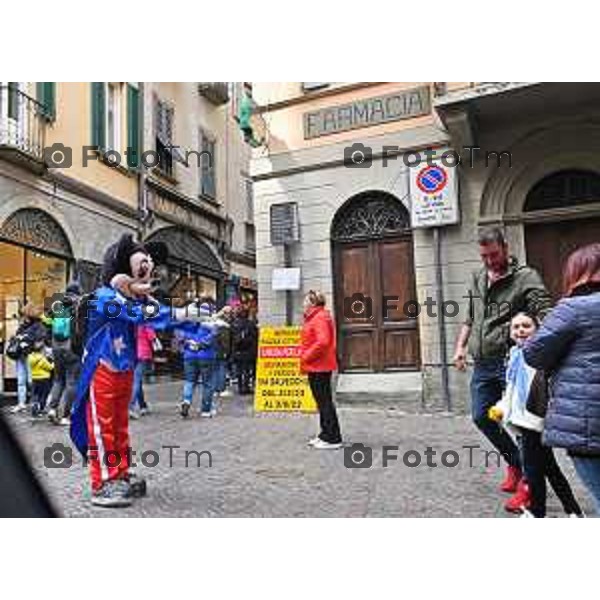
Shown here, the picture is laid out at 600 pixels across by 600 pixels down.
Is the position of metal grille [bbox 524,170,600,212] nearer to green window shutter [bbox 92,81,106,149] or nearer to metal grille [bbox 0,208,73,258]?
green window shutter [bbox 92,81,106,149]

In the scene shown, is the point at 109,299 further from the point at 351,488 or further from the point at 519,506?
the point at 519,506

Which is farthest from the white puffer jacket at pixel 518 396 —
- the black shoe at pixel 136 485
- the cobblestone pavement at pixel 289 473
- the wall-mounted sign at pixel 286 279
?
the black shoe at pixel 136 485

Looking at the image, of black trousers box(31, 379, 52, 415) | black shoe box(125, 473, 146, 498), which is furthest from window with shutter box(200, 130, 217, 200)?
black shoe box(125, 473, 146, 498)

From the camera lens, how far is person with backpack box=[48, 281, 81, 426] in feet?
6.68

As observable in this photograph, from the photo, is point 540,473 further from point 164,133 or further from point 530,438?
point 164,133

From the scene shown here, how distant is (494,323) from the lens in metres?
1.99

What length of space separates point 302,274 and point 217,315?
0.28 metres

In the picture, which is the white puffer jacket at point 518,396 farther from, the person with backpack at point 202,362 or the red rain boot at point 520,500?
the person with backpack at point 202,362

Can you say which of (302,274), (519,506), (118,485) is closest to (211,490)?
(118,485)

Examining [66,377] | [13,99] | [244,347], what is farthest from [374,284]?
[13,99]

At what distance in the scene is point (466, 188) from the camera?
2.03 m

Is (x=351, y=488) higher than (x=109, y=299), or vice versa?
(x=109, y=299)
